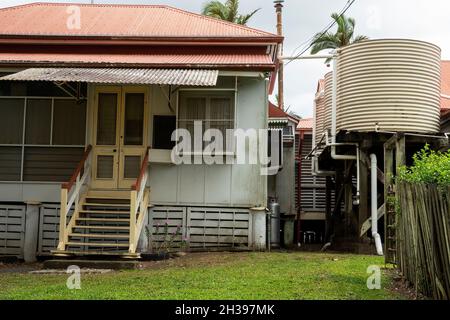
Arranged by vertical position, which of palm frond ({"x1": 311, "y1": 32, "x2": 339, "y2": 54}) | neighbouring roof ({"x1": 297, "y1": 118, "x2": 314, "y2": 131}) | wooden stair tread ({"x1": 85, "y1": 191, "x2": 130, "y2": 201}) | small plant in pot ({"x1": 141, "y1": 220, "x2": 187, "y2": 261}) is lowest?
small plant in pot ({"x1": 141, "y1": 220, "x2": 187, "y2": 261})

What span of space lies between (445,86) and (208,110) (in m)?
10.7

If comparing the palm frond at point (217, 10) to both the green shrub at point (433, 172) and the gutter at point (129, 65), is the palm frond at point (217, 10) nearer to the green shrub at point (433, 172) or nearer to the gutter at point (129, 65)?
the gutter at point (129, 65)

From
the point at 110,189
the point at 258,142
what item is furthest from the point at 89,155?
the point at 258,142

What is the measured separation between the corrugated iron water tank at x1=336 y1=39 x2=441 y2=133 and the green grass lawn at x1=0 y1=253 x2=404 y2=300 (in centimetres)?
401

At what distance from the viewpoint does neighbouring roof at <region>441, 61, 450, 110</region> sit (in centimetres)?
1792

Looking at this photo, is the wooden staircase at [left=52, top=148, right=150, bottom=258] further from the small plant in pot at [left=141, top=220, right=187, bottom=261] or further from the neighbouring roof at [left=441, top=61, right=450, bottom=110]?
the neighbouring roof at [left=441, top=61, right=450, bottom=110]

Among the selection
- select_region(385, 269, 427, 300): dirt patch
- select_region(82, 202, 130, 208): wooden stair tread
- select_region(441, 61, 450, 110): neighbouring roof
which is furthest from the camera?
select_region(441, 61, 450, 110): neighbouring roof

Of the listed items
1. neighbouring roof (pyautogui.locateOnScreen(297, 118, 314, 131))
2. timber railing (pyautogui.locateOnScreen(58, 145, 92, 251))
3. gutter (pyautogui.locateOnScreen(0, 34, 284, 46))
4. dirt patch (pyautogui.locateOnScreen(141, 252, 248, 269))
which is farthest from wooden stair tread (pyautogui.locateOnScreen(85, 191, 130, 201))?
neighbouring roof (pyautogui.locateOnScreen(297, 118, 314, 131))

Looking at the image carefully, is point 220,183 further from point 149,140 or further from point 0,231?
point 0,231

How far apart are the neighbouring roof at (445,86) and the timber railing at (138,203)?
10.2 metres

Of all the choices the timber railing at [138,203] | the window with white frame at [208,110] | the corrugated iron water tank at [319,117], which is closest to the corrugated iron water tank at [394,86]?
the window with white frame at [208,110]

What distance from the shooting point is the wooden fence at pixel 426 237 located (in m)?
5.96
